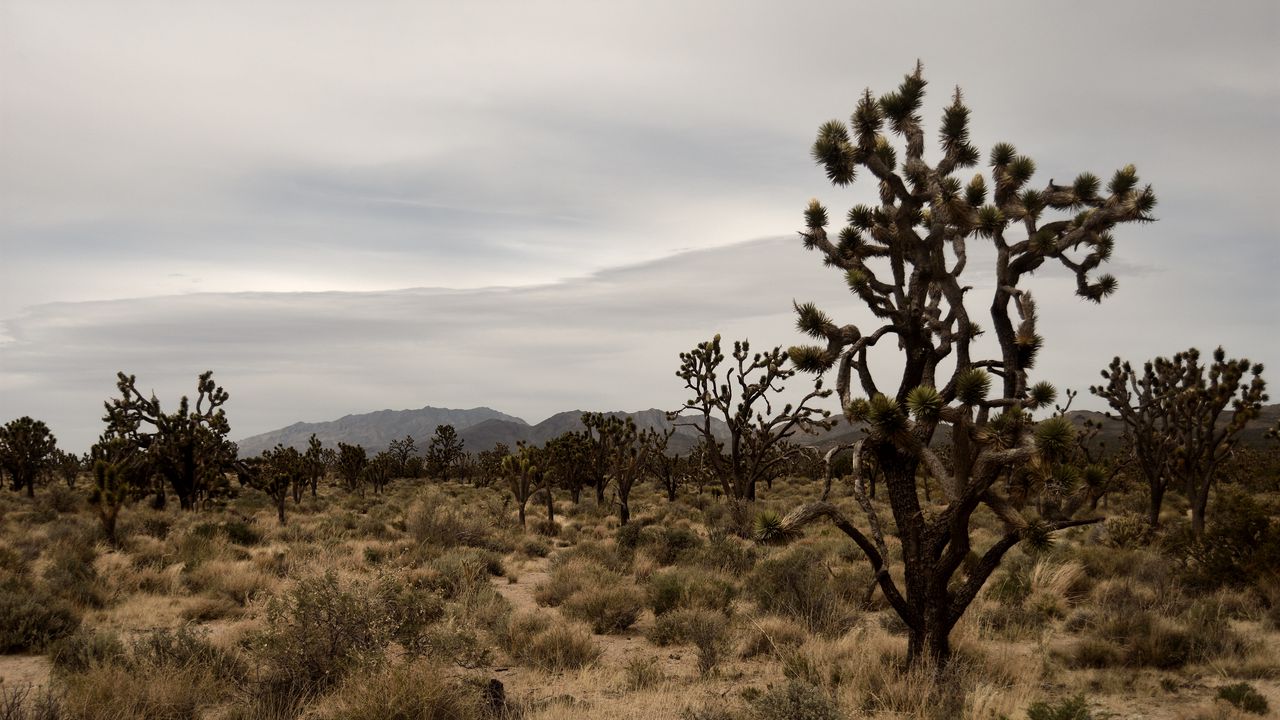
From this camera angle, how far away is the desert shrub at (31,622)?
31.3ft

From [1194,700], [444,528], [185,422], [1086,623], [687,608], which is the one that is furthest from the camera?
[185,422]

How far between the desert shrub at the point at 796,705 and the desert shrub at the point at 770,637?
3.26 m

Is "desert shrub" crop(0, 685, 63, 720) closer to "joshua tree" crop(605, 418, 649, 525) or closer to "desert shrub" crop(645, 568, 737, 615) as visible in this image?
"desert shrub" crop(645, 568, 737, 615)

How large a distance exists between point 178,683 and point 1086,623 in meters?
12.4

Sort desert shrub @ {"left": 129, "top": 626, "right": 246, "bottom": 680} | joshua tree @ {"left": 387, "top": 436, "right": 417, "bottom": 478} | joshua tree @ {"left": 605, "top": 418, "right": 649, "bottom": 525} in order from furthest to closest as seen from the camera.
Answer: joshua tree @ {"left": 387, "top": 436, "right": 417, "bottom": 478} < joshua tree @ {"left": 605, "top": 418, "right": 649, "bottom": 525} < desert shrub @ {"left": 129, "top": 626, "right": 246, "bottom": 680}

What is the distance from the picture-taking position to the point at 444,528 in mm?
20469

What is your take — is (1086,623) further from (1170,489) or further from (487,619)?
(1170,489)

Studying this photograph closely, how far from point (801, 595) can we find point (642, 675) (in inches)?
168

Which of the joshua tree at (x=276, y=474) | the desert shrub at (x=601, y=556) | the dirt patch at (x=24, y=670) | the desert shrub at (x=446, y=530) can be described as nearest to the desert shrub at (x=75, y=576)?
the dirt patch at (x=24, y=670)

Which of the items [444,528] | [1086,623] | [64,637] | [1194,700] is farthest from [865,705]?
[444,528]

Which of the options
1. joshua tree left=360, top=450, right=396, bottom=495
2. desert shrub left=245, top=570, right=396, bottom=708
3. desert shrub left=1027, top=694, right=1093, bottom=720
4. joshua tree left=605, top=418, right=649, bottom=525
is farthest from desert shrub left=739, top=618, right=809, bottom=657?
joshua tree left=360, top=450, right=396, bottom=495

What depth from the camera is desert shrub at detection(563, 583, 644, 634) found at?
37.9ft

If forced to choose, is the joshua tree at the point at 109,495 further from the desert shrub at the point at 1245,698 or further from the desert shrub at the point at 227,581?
the desert shrub at the point at 1245,698

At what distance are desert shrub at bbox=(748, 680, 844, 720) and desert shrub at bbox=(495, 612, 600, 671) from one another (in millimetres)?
3435
